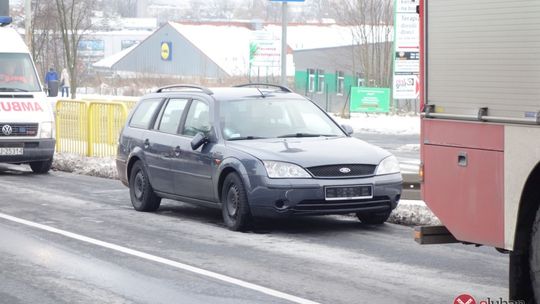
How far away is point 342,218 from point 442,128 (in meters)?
5.72

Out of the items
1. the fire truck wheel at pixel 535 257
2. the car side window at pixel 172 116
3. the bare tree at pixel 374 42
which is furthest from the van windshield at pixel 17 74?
the bare tree at pixel 374 42

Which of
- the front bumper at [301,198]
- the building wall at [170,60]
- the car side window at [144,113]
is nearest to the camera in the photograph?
the front bumper at [301,198]

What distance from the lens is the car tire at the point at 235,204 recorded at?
1194 cm

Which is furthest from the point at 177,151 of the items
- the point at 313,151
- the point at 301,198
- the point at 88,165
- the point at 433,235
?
the point at 88,165

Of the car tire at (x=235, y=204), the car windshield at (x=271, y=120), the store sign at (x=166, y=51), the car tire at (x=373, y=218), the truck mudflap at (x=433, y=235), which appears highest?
the store sign at (x=166, y=51)

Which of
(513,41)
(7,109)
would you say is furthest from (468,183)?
(7,109)

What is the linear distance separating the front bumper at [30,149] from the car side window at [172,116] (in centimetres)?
614

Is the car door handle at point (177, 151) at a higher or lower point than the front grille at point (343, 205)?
higher

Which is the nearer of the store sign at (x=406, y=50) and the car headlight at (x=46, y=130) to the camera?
the car headlight at (x=46, y=130)

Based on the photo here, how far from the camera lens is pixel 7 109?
19.6 meters

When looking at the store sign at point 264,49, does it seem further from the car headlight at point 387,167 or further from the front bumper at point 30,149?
the car headlight at point 387,167

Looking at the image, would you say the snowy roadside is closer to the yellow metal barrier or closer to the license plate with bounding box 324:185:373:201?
the yellow metal barrier

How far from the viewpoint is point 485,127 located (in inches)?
289

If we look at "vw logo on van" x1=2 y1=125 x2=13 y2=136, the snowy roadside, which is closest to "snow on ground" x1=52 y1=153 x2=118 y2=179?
the snowy roadside
